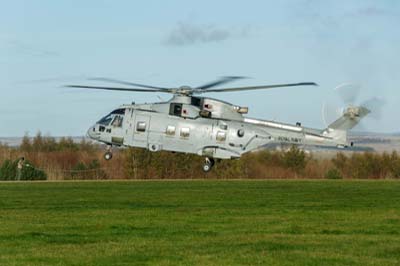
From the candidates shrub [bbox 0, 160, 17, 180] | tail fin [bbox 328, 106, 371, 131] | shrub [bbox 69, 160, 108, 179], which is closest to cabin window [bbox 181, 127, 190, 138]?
tail fin [bbox 328, 106, 371, 131]

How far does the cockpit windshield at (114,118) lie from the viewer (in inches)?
2035

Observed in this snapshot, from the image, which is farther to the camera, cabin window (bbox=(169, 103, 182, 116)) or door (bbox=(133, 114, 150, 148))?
door (bbox=(133, 114, 150, 148))

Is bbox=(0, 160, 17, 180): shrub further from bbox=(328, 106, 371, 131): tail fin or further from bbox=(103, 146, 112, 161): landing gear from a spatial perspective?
bbox=(328, 106, 371, 131): tail fin

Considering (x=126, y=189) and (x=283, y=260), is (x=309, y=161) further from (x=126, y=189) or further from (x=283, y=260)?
(x=283, y=260)

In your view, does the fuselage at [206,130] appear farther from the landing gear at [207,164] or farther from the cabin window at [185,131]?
the landing gear at [207,164]

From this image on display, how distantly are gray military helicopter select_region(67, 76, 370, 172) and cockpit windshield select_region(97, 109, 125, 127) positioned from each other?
0.64ft

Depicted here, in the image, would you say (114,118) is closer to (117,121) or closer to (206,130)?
(117,121)

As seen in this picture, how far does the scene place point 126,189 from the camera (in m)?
48.0

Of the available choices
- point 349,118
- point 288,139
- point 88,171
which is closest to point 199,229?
point 288,139

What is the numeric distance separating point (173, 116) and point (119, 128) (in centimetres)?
277

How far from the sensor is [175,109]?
165 ft

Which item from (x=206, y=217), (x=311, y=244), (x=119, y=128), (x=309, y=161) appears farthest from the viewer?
(x=309, y=161)

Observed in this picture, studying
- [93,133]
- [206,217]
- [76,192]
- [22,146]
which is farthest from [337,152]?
[206,217]

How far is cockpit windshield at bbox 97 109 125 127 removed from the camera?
5169 centimetres
